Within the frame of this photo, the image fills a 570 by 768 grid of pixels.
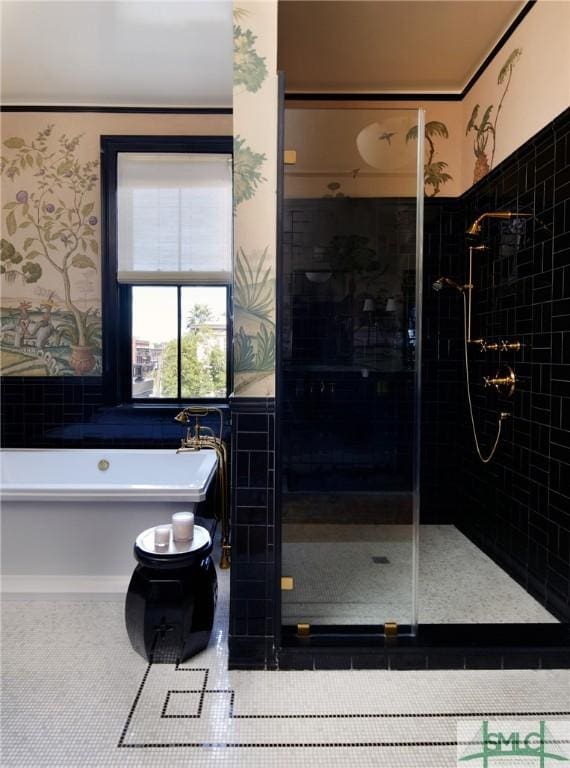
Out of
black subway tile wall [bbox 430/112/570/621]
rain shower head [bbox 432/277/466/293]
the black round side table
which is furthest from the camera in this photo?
rain shower head [bbox 432/277/466/293]

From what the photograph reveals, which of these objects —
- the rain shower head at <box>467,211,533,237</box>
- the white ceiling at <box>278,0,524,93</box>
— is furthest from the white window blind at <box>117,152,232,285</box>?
the rain shower head at <box>467,211,533,237</box>

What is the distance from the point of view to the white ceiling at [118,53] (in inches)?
97.7

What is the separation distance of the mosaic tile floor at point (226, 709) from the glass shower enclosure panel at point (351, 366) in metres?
0.29

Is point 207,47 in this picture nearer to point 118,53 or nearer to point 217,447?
point 118,53

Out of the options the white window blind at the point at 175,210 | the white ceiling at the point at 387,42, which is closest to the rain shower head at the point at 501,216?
the white ceiling at the point at 387,42

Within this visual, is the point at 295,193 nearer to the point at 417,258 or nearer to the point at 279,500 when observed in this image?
the point at 417,258

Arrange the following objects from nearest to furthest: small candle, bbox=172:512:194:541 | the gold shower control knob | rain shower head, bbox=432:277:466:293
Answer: small candle, bbox=172:512:194:541
the gold shower control knob
rain shower head, bbox=432:277:466:293

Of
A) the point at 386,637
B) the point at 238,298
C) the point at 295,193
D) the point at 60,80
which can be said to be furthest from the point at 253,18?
the point at 386,637

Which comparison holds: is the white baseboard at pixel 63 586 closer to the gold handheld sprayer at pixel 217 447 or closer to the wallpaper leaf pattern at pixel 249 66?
the gold handheld sprayer at pixel 217 447

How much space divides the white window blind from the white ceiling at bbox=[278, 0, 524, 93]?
76 cm

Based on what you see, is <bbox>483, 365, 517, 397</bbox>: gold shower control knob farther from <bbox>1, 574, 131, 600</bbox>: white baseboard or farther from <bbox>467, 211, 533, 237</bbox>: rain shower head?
<bbox>1, 574, 131, 600</bbox>: white baseboard

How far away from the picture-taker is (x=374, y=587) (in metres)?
2.12

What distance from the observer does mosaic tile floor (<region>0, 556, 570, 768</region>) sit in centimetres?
145

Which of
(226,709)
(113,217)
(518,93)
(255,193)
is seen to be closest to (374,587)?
(226,709)
